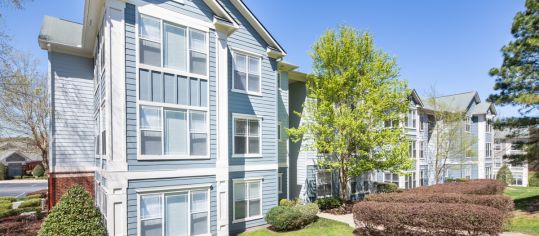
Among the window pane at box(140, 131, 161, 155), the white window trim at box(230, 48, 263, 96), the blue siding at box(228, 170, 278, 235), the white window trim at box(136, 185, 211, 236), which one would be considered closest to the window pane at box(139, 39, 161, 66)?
the window pane at box(140, 131, 161, 155)

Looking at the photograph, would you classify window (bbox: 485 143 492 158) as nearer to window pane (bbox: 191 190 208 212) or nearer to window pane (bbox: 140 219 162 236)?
window pane (bbox: 191 190 208 212)

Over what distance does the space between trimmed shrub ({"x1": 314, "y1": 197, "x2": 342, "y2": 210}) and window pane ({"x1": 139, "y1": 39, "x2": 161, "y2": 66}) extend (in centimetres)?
1252

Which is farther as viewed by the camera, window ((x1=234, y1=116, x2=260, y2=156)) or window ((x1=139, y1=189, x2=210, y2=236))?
window ((x1=234, y1=116, x2=260, y2=156))

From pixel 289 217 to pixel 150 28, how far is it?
30.8 feet

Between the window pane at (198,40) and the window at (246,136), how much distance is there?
3.64 m

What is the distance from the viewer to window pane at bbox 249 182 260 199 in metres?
13.2

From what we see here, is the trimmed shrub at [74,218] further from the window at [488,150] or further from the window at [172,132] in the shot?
the window at [488,150]

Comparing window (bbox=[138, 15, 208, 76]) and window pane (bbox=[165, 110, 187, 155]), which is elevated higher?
window (bbox=[138, 15, 208, 76])

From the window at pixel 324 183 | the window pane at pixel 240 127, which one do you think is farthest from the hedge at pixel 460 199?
the window pane at pixel 240 127

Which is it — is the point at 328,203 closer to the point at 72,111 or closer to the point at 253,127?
the point at 253,127

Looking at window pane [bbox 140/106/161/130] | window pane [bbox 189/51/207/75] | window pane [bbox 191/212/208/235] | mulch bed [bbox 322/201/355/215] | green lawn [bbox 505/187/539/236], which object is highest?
window pane [bbox 189/51/207/75]

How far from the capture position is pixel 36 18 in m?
14.5

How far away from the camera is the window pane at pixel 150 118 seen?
9453 mm

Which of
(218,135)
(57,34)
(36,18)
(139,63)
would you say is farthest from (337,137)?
(36,18)
